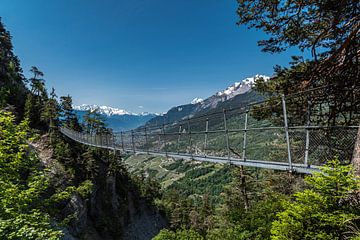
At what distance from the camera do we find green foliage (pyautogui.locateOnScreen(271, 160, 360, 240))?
309cm

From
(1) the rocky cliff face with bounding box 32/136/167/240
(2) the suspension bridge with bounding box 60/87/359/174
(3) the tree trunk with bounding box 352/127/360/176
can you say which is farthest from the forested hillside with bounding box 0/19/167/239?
(3) the tree trunk with bounding box 352/127/360/176

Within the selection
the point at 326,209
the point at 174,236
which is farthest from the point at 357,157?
the point at 174,236

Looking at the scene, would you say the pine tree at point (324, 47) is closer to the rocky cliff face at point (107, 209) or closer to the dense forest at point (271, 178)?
the dense forest at point (271, 178)

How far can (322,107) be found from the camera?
5430 millimetres

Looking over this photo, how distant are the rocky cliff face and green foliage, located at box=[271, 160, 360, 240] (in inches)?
569

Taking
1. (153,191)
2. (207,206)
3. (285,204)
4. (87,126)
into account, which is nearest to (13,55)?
(87,126)

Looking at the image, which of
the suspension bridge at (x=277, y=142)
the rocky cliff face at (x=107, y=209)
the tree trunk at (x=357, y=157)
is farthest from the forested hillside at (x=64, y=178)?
the tree trunk at (x=357, y=157)

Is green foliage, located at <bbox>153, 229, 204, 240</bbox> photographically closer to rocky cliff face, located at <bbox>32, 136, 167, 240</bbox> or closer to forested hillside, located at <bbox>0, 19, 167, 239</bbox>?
forested hillside, located at <bbox>0, 19, 167, 239</bbox>

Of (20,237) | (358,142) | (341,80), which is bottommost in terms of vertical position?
(20,237)

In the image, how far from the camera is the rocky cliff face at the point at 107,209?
713 inches

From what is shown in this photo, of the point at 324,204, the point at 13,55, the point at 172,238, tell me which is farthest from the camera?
the point at 13,55

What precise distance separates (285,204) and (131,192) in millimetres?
33675

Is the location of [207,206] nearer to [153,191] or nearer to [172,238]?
[153,191]

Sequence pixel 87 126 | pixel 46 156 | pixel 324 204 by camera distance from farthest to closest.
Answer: pixel 87 126
pixel 46 156
pixel 324 204
